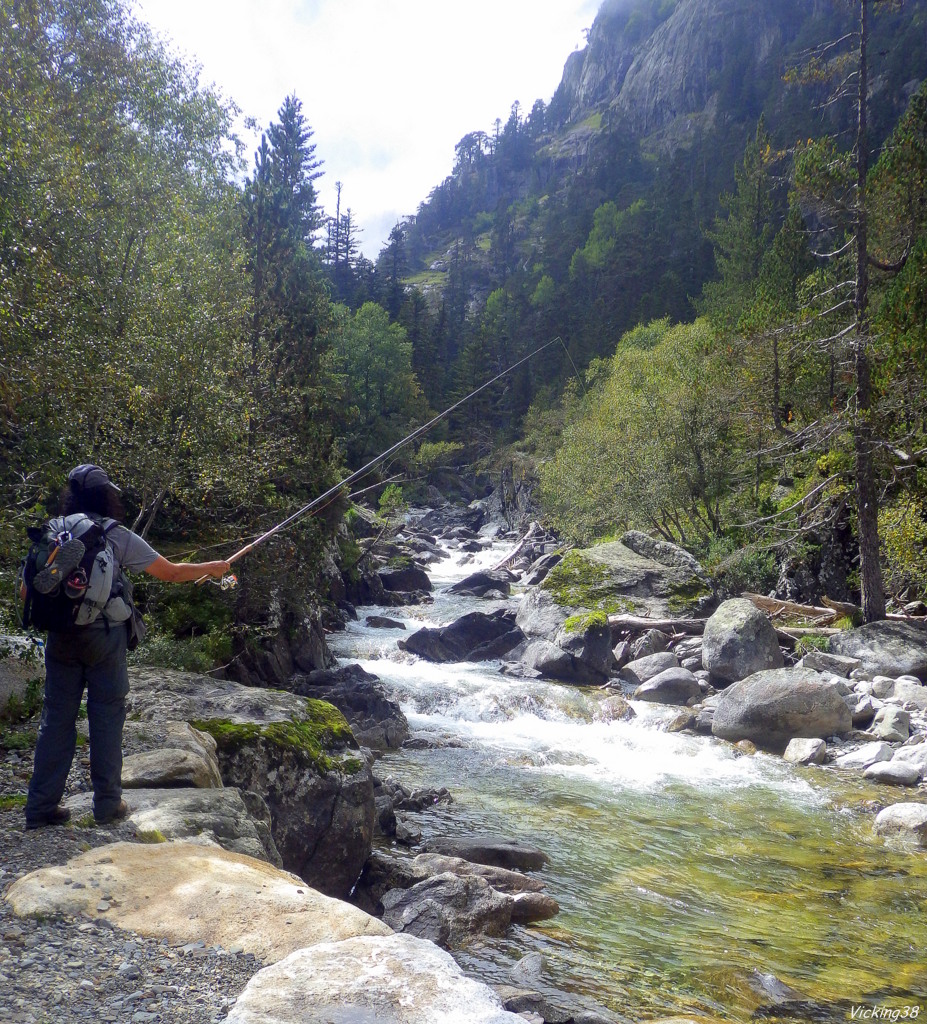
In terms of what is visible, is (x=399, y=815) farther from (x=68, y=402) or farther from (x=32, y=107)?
(x=32, y=107)

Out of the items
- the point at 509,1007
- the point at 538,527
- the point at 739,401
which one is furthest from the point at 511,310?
the point at 509,1007

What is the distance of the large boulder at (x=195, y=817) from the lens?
4.59 metres

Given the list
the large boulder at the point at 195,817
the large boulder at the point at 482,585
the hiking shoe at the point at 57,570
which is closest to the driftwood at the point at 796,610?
the large boulder at the point at 482,585

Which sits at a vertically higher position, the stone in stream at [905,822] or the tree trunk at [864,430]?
the tree trunk at [864,430]

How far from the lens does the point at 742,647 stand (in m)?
15.5

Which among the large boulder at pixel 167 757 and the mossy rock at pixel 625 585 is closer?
the large boulder at pixel 167 757

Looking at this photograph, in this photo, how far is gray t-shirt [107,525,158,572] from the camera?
4.49 metres

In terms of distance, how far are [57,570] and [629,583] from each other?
720 inches

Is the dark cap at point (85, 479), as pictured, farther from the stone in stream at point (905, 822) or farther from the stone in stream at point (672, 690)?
the stone in stream at point (672, 690)

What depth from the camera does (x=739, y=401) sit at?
2270 centimetres

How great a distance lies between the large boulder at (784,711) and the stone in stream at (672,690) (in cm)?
227

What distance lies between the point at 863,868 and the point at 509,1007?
16.8 feet

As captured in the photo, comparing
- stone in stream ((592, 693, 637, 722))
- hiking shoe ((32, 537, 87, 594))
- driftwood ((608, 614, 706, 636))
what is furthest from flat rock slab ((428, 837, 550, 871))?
driftwood ((608, 614, 706, 636))

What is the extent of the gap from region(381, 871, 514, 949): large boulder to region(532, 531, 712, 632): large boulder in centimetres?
1355
